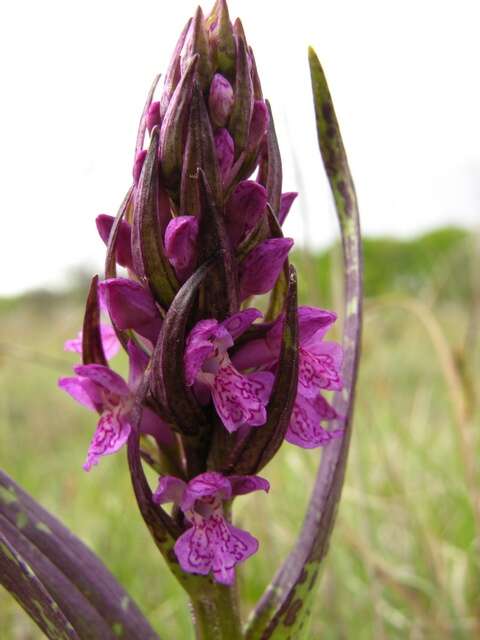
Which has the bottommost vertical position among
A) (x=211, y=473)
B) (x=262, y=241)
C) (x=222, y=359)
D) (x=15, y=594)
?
(x=15, y=594)

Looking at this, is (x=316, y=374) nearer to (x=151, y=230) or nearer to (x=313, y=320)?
(x=313, y=320)

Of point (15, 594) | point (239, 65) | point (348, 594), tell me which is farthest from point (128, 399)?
point (348, 594)

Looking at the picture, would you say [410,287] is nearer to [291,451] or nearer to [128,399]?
[291,451]

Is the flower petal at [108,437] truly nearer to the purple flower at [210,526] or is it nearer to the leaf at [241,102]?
the purple flower at [210,526]

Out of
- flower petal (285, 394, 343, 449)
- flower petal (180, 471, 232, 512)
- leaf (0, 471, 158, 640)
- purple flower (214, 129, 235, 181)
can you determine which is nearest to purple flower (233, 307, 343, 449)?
flower petal (285, 394, 343, 449)

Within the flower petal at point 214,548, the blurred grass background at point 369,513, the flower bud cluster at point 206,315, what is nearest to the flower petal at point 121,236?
the flower bud cluster at point 206,315
